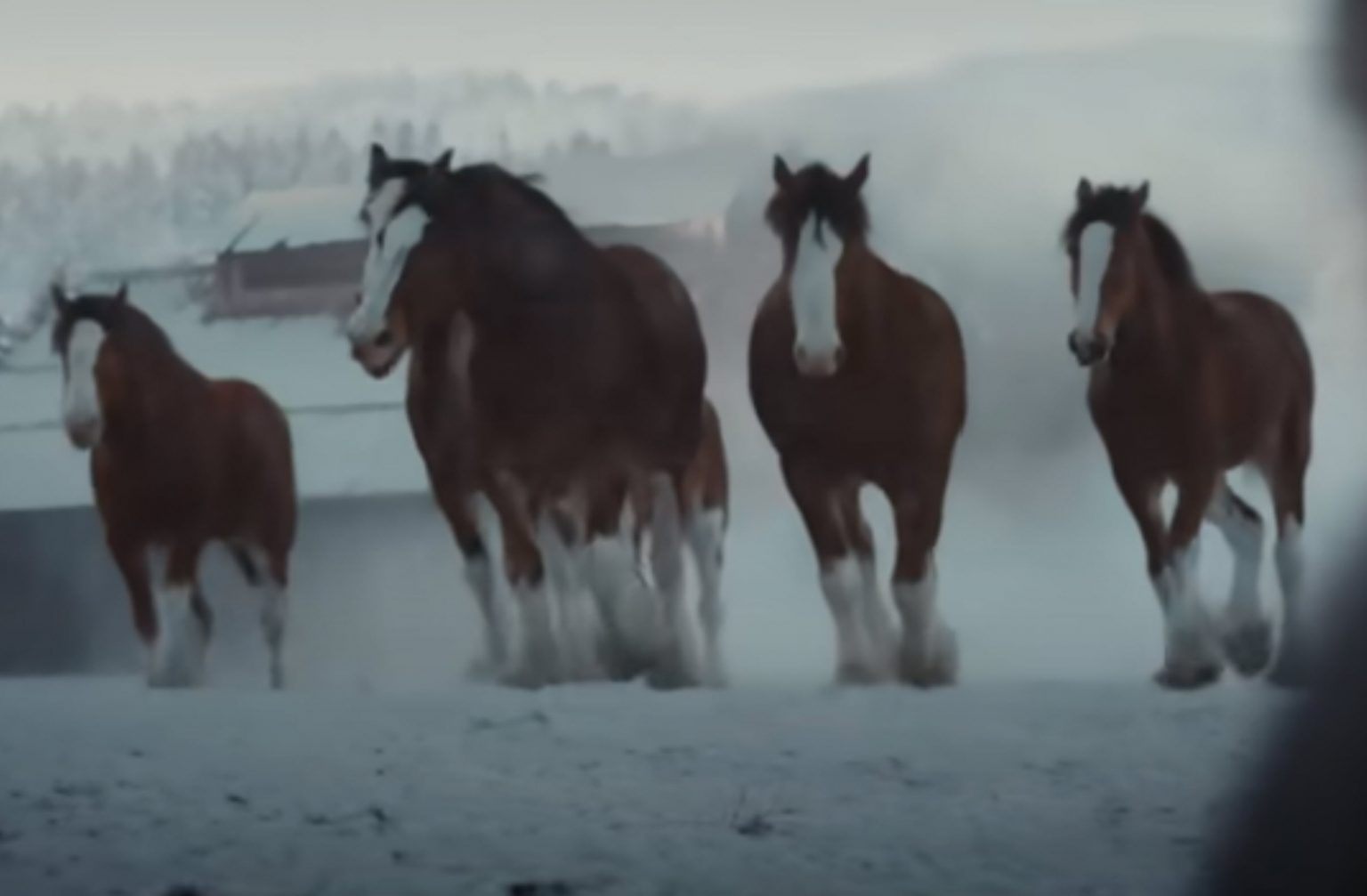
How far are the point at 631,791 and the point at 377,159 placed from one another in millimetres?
929

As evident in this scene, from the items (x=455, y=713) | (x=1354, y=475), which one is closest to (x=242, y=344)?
(x=455, y=713)

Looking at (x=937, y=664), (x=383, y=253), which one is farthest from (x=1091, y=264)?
(x=383, y=253)

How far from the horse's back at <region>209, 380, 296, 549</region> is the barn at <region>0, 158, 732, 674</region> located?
2cm

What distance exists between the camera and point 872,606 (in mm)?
3682

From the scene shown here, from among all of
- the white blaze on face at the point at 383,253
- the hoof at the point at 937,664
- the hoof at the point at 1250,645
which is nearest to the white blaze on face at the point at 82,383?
the white blaze on face at the point at 383,253

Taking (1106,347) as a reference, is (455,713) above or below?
below

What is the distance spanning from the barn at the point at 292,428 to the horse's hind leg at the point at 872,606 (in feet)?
1.40

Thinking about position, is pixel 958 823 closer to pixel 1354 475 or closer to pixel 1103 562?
pixel 1103 562

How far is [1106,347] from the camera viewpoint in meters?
3.64

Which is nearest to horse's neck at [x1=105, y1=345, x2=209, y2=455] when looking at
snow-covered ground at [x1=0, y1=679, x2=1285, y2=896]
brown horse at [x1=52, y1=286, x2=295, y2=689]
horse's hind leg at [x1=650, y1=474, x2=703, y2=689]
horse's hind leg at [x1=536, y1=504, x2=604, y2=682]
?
brown horse at [x1=52, y1=286, x2=295, y2=689]

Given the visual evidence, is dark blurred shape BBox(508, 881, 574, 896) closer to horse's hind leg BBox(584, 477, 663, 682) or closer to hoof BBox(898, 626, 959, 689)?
horse's hind leg BBox(584, 477, 663, 682)

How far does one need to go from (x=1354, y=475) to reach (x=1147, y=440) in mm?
276

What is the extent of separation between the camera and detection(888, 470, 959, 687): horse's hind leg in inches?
144

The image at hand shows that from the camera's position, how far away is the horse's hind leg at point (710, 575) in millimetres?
3693
